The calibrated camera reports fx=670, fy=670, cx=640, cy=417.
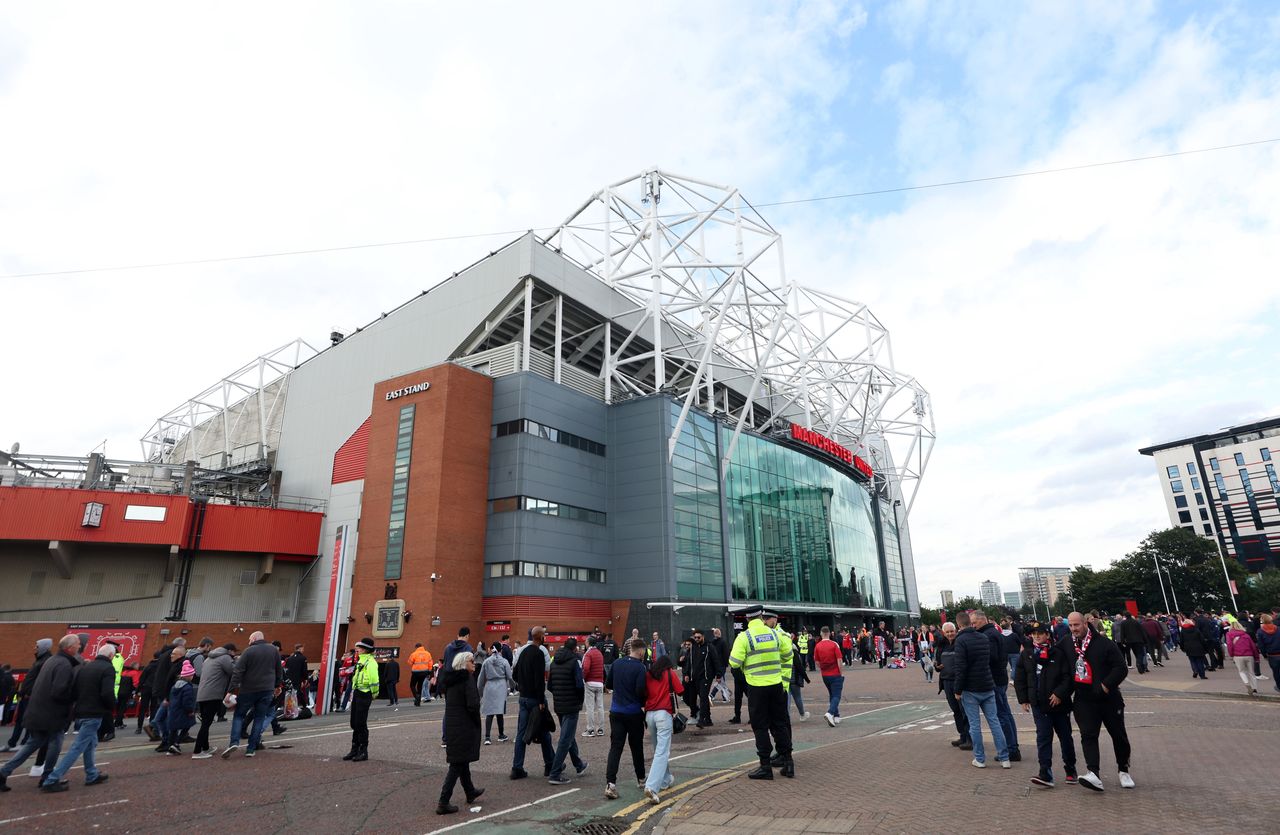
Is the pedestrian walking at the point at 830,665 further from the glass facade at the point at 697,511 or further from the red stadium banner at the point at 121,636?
the red stadium banner at the point at 121,636

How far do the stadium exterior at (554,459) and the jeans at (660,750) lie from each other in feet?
65.4

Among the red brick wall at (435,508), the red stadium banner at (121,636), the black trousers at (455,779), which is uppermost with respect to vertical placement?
the red brick wall at (435,508)

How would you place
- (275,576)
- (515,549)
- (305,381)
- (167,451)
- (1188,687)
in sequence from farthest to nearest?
(167,451)
(305,381)
(275,576)
(515,549)
(1188,687)

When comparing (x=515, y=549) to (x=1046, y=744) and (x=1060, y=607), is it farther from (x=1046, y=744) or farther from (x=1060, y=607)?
(x=1060, y=607)

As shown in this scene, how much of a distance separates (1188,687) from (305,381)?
47254 millimetres

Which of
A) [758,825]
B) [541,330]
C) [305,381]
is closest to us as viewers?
[758,825]

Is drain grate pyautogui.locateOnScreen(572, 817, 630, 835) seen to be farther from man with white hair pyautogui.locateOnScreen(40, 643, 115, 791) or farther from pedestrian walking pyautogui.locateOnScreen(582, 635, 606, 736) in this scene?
man with white hair pyautogui.locateOnScreen(40, 643, 115, 791)

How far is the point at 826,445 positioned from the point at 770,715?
40.5 m

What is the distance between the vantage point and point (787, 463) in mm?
46188

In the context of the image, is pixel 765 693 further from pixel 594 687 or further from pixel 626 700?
pixel 594 687

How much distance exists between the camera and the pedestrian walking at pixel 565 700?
8.38m

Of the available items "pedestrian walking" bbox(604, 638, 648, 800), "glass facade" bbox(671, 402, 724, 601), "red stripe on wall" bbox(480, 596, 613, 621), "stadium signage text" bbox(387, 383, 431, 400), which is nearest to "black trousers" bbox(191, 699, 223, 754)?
"pedestrian walking" bbox(604, 638, 648, 800)

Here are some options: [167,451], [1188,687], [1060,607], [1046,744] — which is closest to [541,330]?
[1188,687]

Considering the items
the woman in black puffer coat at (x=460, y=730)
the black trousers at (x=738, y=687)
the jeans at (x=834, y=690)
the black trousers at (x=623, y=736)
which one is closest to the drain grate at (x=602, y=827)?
the black trousers at (x=623, y=736)
